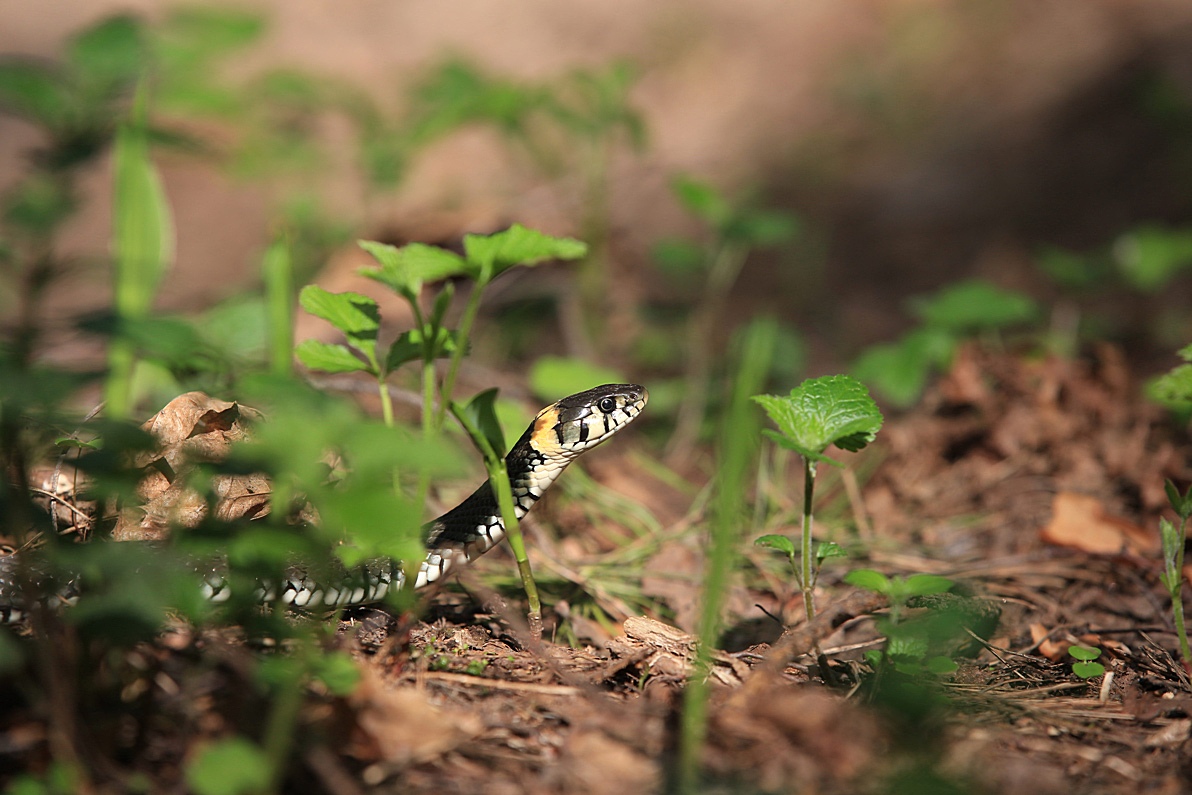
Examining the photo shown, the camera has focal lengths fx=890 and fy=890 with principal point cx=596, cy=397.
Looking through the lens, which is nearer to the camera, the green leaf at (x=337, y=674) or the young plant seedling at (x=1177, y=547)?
the green leaf at (x=337, y=674)

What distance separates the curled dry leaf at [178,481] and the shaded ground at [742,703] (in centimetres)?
62

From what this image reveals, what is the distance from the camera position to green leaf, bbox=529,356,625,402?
4605 mm

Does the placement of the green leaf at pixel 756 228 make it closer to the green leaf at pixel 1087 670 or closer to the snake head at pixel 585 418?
the snake head at pixel 585 418

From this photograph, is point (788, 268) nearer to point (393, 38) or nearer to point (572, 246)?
point (572, 246)

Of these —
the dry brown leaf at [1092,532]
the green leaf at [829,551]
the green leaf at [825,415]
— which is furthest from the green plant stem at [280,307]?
the dry brown leaf at [1092,532]

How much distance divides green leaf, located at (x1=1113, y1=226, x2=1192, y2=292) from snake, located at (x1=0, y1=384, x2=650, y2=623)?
3.49m

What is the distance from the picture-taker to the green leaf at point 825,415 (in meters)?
2.42

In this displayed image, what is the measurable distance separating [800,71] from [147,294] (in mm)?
8581

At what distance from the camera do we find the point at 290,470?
5.56 ft

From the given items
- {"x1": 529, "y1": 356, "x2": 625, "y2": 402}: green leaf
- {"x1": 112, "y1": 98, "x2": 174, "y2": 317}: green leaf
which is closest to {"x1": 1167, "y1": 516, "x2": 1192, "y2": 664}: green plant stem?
{"x1": 529, "y1": 356, "x2": 625, "y2": 402}: green leaf

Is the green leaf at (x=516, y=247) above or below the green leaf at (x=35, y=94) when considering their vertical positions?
below

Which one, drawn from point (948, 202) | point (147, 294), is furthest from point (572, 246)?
point (948, 202)

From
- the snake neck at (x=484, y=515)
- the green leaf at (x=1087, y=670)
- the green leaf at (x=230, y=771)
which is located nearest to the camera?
the green leaf at (x=230, y=771)

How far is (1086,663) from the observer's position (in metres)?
2.71
